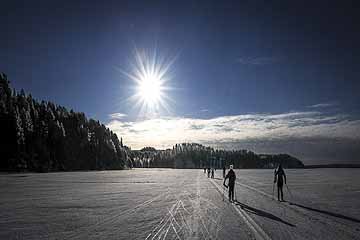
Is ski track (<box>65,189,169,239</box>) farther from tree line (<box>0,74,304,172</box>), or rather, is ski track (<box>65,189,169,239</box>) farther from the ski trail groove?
tree line (<box>0,74,304,172</box>)

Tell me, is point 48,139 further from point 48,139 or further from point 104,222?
point 104,222

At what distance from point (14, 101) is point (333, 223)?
4226 inches

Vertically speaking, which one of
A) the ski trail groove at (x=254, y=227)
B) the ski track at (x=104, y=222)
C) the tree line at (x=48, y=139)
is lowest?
the ski track at (x=104, y=222)

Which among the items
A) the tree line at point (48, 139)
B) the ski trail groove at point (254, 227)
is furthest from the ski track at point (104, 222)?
the tree line at point (48, 139)

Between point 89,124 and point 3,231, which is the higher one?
point 89,124

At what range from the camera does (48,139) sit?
345 feet

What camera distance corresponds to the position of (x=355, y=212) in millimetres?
15102

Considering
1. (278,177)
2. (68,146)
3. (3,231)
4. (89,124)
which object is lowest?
(3,231)

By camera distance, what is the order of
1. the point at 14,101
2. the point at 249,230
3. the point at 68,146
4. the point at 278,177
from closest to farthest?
the point at 249,230, the point at 278,177, the point at 14,101, the point at 68,146

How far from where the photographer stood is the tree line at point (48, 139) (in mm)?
90062

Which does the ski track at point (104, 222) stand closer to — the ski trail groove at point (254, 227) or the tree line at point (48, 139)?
the ski trail groove at point (254, 227)

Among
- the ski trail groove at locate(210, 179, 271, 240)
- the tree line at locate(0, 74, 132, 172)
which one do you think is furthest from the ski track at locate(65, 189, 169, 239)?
the tree line at locate(0, 74, 132, 172)

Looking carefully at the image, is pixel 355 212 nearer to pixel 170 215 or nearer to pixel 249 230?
pixel 249 230

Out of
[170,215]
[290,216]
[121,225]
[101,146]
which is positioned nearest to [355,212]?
[290,216]
